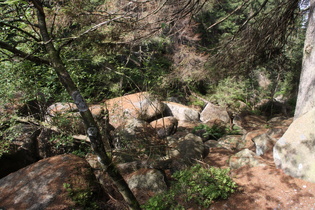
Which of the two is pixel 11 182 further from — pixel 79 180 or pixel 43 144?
pixel 43 144

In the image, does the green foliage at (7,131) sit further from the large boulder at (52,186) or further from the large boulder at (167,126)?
the large boulder at (167,126)

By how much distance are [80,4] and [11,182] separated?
12.3 ft

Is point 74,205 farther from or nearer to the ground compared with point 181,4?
nearer to the ground

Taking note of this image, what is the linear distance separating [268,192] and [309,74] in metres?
2.75

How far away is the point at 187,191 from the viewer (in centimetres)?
336

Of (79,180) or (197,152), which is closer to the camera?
(79,180)

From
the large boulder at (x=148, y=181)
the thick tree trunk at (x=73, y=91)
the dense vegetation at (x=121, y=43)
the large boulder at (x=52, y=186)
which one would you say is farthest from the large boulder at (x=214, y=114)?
the thick tree trunk at (x=73, y=91)

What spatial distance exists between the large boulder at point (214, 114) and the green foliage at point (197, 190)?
9394mm

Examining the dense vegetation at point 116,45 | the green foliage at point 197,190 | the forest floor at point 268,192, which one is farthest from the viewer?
the green foliage at point 197,190

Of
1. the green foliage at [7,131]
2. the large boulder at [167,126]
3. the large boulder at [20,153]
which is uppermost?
the green foliage at [7,131]

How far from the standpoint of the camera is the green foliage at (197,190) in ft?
10.4

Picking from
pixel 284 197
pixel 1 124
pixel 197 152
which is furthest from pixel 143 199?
pixel 1 124

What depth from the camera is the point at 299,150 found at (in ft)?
11.2

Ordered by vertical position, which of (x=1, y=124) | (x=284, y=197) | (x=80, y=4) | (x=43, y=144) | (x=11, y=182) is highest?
(x=80, y=4)
